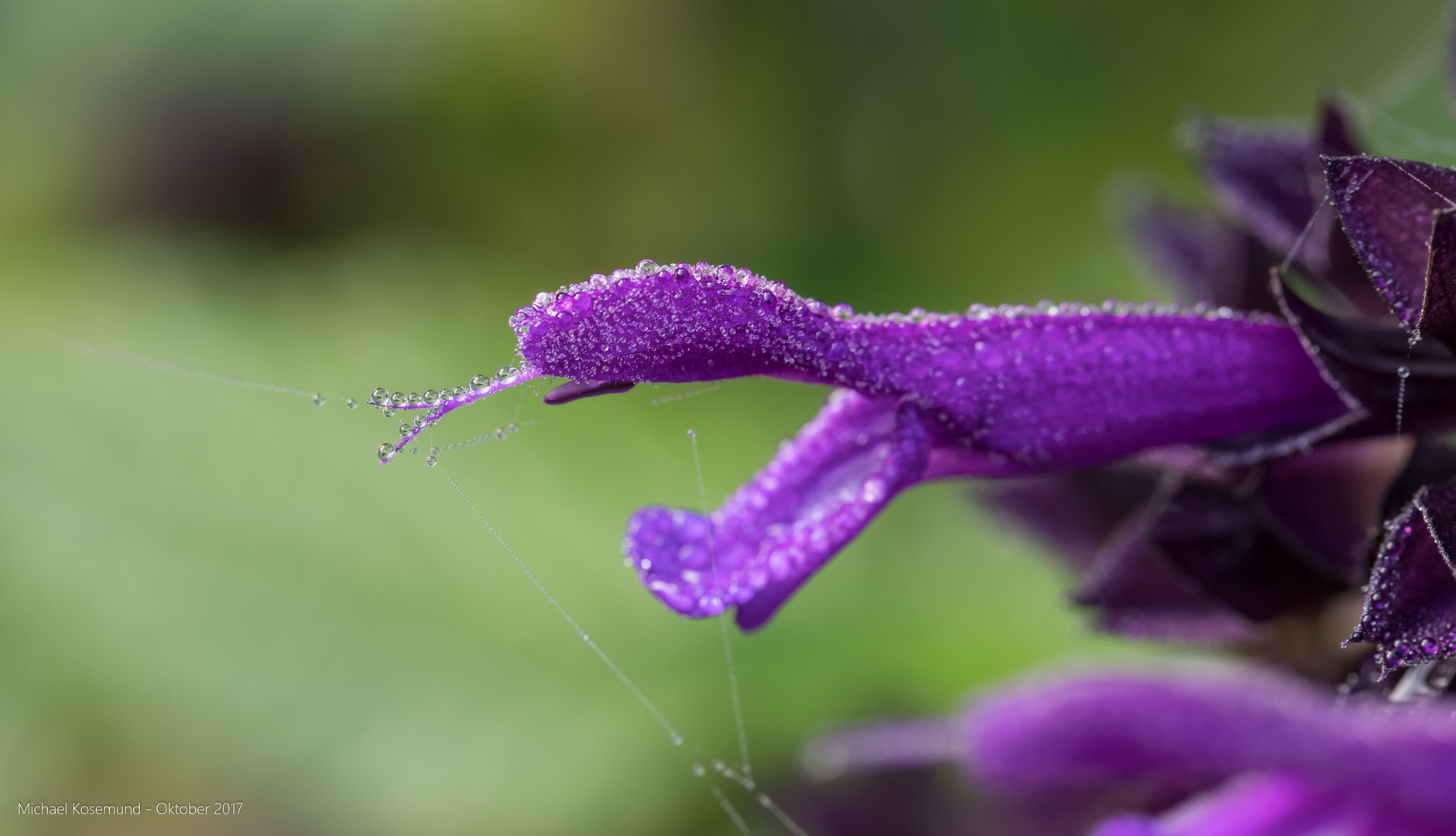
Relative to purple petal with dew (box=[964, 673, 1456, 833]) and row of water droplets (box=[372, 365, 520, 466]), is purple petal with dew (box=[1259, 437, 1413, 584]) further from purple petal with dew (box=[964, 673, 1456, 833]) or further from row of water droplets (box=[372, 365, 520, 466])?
row of water droplets (box=[372, 365, 520, 466])

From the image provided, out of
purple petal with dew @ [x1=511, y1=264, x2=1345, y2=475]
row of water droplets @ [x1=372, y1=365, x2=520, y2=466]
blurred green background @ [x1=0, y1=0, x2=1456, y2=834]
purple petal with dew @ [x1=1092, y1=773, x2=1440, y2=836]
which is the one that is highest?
blurred green background @ [x1=0, y1=0, x2=1456, y2=834]

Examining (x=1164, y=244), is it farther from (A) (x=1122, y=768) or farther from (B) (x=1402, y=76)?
(B) (x=1402, y=76)

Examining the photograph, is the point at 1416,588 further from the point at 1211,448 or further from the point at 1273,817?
the point at 1273,817

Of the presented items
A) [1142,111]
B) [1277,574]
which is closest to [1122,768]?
[1277,574]

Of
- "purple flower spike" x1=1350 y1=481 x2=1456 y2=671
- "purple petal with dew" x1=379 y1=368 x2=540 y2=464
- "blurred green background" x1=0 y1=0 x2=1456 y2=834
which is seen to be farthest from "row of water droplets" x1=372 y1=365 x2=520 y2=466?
"blurred green background" x1=0 y1=0 x2=1456 y2=834

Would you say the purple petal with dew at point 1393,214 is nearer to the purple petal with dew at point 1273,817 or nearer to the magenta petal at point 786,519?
the magenta petal at point 786,519

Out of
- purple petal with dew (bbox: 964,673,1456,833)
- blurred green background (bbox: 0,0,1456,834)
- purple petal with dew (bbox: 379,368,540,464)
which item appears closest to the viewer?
purple petal with dew (bbox: 379,368,540,464)

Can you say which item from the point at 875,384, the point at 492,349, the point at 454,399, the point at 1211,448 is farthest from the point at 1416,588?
the point at 492,349
